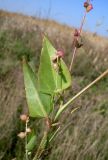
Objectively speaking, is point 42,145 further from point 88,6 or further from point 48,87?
point 88,6

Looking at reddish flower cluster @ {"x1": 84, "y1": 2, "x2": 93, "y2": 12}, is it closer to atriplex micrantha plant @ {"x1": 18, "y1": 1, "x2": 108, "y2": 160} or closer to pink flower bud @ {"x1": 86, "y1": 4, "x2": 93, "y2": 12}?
pink flower bud @ {"x1": 86, "y1": 4, "x2": 93, "y2": 12}

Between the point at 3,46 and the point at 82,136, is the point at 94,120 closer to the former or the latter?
the point at 82,136

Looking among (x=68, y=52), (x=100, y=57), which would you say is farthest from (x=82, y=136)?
(x=100, y=57)

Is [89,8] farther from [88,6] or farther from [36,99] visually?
[36,99]

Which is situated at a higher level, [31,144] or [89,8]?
[89,8]

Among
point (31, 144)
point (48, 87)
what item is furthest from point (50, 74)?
point (31, 144)

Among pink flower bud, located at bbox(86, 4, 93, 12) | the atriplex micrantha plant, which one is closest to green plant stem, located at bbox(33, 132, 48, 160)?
the atriplex micrantha plant
